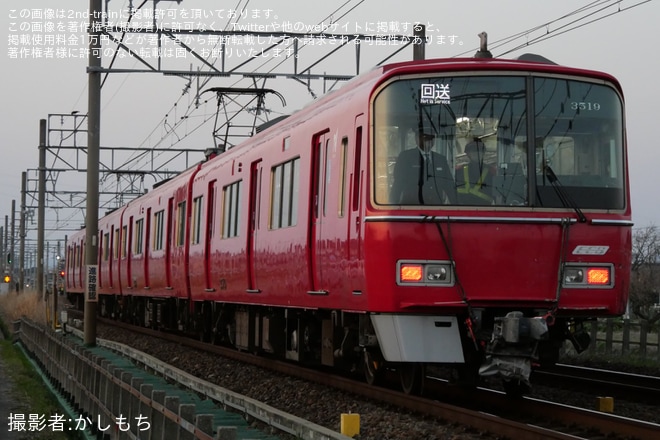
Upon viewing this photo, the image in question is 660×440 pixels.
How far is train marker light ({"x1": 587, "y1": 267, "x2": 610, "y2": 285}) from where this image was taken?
10258 mm

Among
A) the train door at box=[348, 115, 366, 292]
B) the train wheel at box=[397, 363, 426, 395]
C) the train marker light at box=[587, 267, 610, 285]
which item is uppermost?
the train door at box=[348, 115, 366, 292]

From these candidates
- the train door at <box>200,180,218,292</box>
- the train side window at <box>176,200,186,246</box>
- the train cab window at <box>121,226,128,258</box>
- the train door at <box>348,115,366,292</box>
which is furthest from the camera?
the train cab window at <box>121,226,128,258</box>

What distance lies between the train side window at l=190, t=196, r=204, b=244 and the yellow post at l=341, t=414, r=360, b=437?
33.8 ft

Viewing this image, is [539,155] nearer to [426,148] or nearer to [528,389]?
[426,148]

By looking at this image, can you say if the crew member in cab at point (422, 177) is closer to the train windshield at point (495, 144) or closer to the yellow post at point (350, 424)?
the train windshield at point (495, 144)

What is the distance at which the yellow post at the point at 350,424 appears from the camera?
952cm

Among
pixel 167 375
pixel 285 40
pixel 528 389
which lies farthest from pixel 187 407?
pixel 285 40

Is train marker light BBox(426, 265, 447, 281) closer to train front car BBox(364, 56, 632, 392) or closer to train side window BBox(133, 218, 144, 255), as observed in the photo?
train front car BBox(364, 56, 632, 392)

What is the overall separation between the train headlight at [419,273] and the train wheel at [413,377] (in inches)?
53.8

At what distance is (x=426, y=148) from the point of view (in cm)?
1021

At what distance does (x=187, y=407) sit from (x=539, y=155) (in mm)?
4794

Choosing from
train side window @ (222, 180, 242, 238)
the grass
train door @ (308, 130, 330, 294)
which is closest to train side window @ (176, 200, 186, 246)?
the grass

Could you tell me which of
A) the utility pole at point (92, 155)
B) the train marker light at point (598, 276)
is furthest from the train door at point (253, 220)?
the utility pole at point (92, 155)

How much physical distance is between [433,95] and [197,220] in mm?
10331
